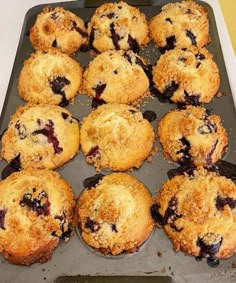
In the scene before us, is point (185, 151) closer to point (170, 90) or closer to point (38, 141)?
point (170, 90)

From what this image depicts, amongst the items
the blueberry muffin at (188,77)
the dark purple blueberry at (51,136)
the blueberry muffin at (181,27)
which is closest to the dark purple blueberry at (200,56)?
the blueberry muffin at (188,77)

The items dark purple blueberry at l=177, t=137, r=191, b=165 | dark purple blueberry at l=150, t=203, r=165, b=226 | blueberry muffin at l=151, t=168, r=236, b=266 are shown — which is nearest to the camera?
blueberry muffin at l=151, t=168, r=236, b=266

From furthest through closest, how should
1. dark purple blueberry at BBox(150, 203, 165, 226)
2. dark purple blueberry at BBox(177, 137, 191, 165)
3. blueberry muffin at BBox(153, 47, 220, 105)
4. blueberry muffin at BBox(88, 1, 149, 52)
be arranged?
blueberry muffin at BBox(88, 1, 149, 52)
blueberry muffin at BBox(153, 47, 220, 105)
dark purple blueberry at BBox(177, 137, 191, 165)
dark purple blueberry at BBox(150, 203, 165, 226)

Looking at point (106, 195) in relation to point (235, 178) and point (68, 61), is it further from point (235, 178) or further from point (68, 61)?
point (68, 61)

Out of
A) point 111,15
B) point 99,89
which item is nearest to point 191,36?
point 111,15

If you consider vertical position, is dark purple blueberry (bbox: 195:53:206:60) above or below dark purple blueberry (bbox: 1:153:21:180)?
above

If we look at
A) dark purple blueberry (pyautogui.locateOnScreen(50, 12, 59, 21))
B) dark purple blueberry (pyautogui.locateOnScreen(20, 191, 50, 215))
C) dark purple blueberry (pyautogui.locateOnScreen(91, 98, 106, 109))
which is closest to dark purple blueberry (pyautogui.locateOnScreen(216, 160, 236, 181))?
dark purple blueberry (pyautogui.locateOnScreen(91, 98, 106, 109))

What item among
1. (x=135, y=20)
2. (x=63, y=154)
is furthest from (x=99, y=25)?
(x=63, y=154)

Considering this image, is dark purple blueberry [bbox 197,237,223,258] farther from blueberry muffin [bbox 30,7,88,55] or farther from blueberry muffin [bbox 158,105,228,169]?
blueberry muffin [bbox 30,7,88,55]
